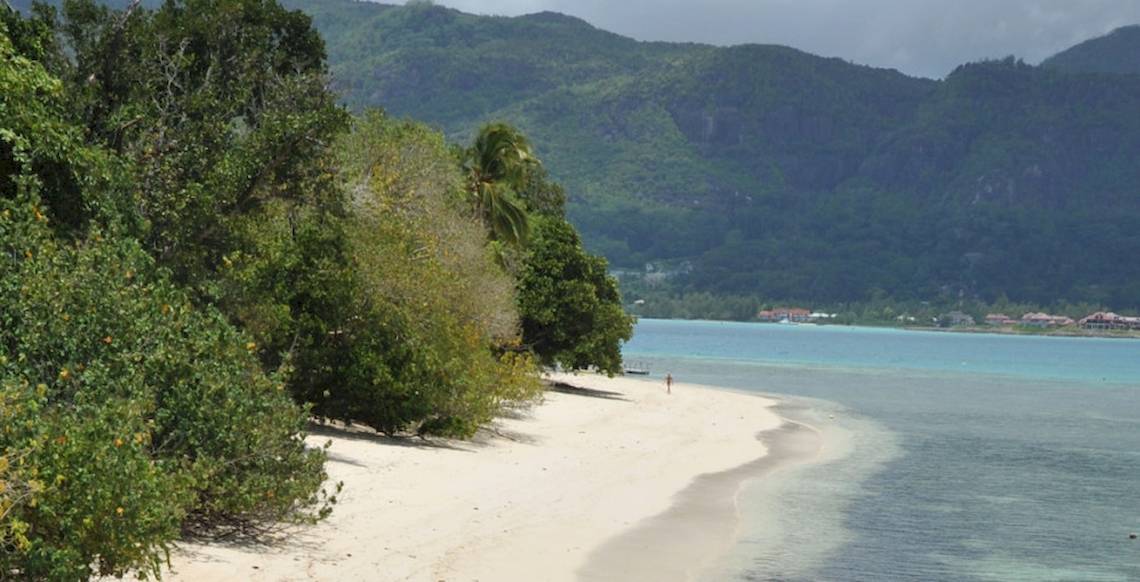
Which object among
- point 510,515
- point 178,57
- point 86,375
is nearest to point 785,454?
point 510,515

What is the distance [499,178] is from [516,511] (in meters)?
34.7

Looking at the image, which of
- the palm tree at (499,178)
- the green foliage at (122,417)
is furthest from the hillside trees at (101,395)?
the palm tree at (499,178)

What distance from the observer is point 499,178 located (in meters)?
56.0

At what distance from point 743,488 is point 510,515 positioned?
31.3 ft

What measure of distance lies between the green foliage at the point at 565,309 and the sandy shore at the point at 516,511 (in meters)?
11.6

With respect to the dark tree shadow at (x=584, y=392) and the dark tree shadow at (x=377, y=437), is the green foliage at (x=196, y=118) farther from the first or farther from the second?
the dark tree shadow at (x=584, y=392)

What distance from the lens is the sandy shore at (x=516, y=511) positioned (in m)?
16.4

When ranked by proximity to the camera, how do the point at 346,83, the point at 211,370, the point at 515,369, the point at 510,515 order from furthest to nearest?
1. the point at 515,369
2. the point at 346,83
3. the point at 510,515
4. the point at 211,370

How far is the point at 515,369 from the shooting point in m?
36.5

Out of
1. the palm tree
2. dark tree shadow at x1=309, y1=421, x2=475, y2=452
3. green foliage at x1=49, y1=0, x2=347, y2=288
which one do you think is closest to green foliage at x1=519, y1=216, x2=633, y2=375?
the palm tree

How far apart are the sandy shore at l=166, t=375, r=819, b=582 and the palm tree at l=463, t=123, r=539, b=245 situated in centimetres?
1348

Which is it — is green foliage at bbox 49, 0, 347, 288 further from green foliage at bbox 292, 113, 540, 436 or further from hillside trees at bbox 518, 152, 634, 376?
hillside trees at bbox 518, 152, 634, 376

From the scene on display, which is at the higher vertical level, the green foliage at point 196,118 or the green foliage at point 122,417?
the green foliage at point 196,118

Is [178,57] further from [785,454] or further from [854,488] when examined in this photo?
[785,454]
